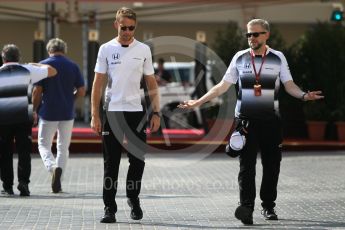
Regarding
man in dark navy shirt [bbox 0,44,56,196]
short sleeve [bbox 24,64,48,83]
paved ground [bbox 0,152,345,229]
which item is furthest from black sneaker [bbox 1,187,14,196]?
short sleeve [bbox 24,64,48,83]

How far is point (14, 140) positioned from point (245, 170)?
16.2 ft

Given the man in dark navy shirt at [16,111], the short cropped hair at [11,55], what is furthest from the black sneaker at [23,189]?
the short cropped hair at [11,55]

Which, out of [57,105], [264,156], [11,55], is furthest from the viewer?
[57,105]

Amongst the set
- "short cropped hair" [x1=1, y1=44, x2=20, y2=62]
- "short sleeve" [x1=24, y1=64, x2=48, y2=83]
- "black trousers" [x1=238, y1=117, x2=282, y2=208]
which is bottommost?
"black trousers" [x1=238, y1=117, x2=282, y2=208]

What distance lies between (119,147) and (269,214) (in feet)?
5.16

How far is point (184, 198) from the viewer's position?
12125 millimetres

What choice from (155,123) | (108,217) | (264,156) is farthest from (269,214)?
(108,217)

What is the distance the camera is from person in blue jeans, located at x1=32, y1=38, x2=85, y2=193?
13258 millimetres

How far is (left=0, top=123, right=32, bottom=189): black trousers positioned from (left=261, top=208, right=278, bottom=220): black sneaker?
3.86 metres

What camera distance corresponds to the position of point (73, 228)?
30.0 ft

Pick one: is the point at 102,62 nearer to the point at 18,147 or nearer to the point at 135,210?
the point at 135,210

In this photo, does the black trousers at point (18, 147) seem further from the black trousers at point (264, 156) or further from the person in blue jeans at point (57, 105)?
the black trousers at point (264, 156)

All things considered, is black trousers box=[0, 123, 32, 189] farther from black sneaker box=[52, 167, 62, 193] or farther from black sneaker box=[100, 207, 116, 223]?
black sneaker box=[100, 207, 116, 223]

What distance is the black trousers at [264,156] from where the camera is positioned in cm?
975
